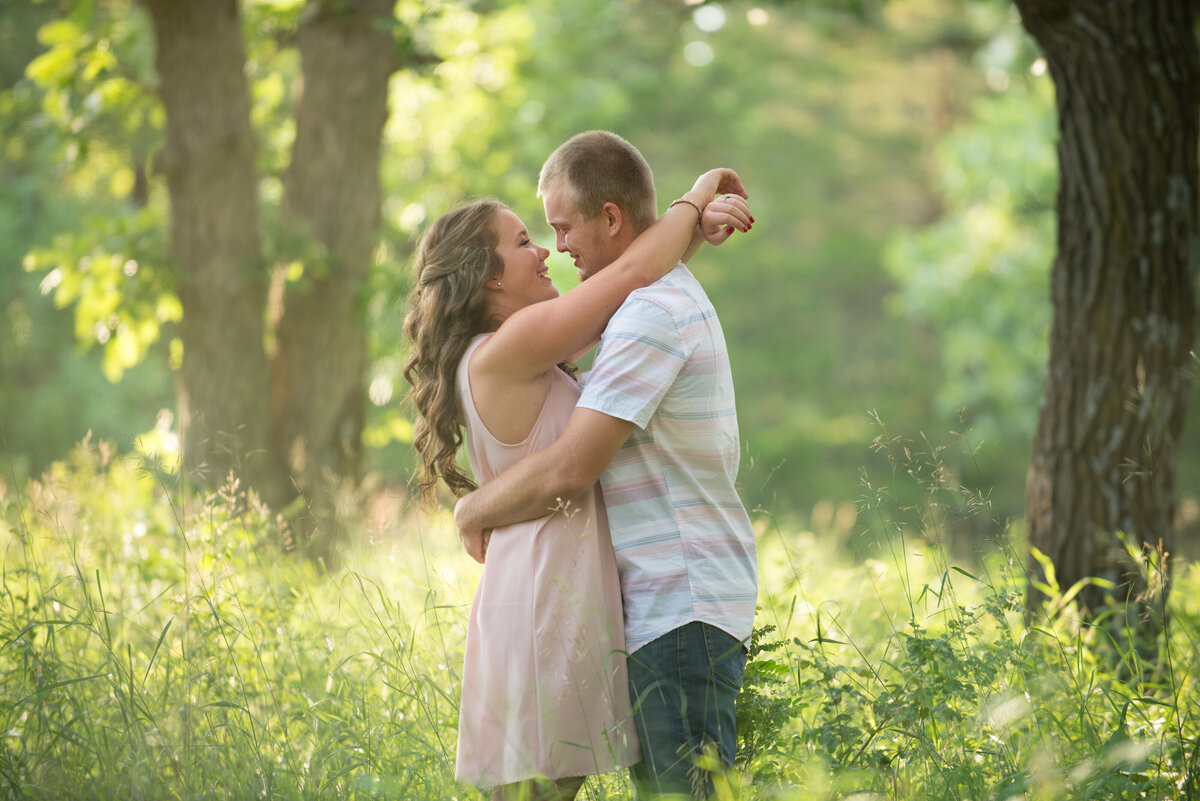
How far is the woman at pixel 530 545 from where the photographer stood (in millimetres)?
2410

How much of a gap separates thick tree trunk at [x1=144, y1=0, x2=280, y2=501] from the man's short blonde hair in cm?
423

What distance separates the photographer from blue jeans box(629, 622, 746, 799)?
2354 mm

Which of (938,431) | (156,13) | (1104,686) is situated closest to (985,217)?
(938,431)

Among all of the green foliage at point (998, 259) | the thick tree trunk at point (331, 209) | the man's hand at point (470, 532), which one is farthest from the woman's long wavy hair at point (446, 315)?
the green foliage at point (998, 259)

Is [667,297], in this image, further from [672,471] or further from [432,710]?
[432,710]

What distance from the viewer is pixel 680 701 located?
7.70 feet

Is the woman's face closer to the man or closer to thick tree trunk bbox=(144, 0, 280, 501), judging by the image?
the man

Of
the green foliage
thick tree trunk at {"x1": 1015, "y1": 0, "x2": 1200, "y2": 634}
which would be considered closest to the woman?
thick tree trunk at {"x1": 1015, "y1": 0, "x2": 1200, "y2": 634}

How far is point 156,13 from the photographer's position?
6.12m

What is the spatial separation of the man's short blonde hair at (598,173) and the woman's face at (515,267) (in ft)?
0.46

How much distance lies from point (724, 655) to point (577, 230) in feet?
3.68

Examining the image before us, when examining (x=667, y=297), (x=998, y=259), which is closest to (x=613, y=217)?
(x=667, y=297)

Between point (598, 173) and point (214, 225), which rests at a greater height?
point (214, 225)

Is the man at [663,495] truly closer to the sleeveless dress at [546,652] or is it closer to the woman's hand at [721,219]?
the sleeveless dress at [546,652]
